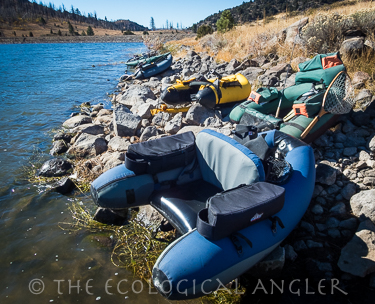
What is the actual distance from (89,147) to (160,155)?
297cm

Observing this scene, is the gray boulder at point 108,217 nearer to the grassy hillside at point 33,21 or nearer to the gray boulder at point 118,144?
the gray boulder at point 118,144

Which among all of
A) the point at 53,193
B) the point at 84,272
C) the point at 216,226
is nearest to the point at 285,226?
the point at 216,226

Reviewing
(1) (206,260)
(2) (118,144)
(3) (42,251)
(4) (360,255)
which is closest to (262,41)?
(2) (118,144)

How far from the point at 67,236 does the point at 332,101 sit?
5028 mm

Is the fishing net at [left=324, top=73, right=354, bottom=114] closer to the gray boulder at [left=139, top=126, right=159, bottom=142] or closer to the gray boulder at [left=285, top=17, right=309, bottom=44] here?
the gray boulder at [left=139, top=126, right=159, bottom=142]

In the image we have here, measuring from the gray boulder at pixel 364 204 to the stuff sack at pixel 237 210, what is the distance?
57.7 inches

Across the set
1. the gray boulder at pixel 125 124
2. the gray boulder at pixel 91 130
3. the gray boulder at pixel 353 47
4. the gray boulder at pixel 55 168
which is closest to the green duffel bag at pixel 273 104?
the gray boulder at pixel 125 124

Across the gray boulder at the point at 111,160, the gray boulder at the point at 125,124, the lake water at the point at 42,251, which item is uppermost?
the gray boulder at the point at 125,124

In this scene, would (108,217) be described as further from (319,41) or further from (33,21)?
(33,21)

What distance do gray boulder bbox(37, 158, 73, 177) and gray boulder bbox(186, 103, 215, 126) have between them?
2.95 m

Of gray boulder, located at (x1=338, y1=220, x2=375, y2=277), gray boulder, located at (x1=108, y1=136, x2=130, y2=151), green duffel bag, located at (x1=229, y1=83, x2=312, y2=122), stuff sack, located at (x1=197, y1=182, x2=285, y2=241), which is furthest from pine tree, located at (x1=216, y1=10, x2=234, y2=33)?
stuff sack, located at (x1=197, y1=182, x2=285, y2=241)

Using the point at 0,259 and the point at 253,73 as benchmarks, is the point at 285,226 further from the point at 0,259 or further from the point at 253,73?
the point at 253,73

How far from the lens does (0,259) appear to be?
3.37 m

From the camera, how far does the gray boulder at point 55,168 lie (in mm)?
5121
